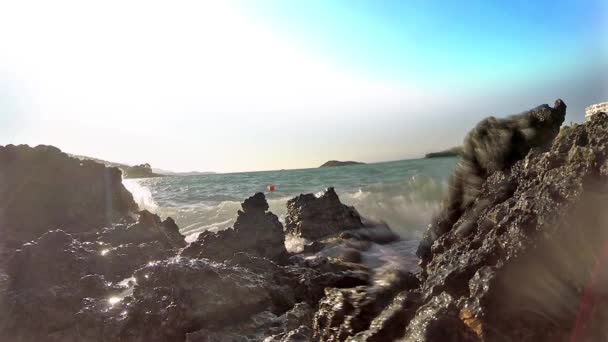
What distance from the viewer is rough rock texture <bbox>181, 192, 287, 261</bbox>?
7781mm

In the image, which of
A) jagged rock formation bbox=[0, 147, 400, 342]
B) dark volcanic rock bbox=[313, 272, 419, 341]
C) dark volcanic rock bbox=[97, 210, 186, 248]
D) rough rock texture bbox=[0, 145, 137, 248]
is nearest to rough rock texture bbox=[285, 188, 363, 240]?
dark volcanic rock bbox=[97, 210, 186, 248]

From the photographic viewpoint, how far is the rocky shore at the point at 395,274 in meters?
2.82

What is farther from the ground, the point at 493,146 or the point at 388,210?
the point at 493,146

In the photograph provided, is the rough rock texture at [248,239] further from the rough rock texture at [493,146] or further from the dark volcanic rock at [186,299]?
the rough rock texture at [493,146]

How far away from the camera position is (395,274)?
595cm

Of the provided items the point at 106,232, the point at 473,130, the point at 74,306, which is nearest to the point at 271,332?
the point at 74,306

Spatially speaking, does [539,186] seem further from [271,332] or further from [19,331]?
[19,331]

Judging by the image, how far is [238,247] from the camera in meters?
8.27

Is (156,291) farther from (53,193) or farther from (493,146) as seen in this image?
(53,193)

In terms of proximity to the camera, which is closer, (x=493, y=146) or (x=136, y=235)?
(x=493, y=146)

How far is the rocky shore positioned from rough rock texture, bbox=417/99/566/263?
2 centimetres

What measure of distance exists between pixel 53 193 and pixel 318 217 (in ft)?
24.3

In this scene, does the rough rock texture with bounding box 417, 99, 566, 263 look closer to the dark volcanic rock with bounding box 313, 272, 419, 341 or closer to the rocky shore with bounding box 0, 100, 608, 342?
the rocky shore with bounding box 0, 100, 608, 342

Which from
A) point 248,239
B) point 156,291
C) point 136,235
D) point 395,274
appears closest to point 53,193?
point 136,235
